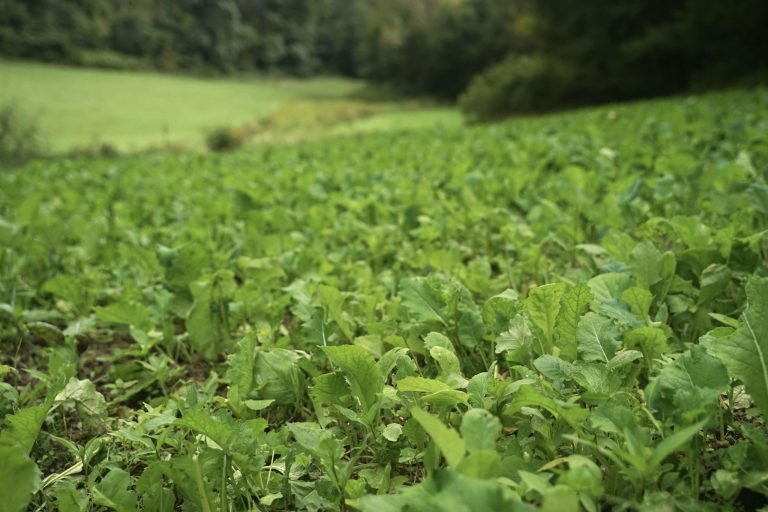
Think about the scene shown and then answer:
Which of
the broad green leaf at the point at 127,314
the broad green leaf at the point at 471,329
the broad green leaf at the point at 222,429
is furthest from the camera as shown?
the broad green leaf at the point at 127,314

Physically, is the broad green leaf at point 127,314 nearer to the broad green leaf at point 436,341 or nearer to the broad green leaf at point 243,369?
the broad green leaf at point 243,369

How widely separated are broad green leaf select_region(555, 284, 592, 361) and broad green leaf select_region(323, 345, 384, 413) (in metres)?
0.44

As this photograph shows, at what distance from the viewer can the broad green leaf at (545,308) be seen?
121 cm

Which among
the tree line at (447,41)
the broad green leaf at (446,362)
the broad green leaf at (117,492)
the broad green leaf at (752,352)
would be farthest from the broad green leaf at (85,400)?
the tree line at (447,41)

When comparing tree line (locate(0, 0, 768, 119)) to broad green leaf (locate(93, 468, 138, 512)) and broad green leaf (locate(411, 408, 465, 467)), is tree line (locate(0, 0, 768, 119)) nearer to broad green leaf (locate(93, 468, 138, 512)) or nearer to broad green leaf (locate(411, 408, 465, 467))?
broad green leaf (locate(411, 408, 465, 467))

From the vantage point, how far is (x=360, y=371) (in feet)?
3.62

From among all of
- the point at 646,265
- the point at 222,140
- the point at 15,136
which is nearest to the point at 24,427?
the point at 646,265

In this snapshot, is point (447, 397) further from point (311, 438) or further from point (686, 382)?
point (686, 382)

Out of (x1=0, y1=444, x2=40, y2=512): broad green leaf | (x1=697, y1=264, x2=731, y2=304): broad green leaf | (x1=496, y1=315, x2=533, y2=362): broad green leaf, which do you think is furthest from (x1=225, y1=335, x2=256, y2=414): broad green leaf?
(x1=697, y1=264, x2=731, y2=304): broad green leaf

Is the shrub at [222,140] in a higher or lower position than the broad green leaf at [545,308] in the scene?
lower

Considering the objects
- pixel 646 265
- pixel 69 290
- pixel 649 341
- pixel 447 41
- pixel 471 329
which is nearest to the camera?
pixel 649 341

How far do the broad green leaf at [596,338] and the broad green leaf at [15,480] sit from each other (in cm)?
106

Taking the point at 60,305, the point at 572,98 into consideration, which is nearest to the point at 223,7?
the point at 572,98

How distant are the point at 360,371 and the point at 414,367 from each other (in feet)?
0.51
